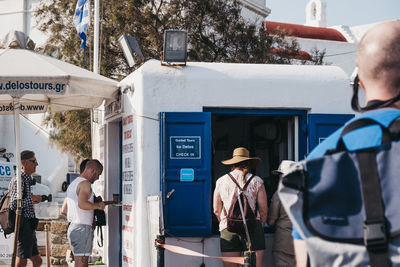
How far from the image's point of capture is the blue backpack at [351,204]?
2.00m

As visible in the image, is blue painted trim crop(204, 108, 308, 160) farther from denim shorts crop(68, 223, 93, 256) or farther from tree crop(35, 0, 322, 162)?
tree crop(35, 0, 322, 162)

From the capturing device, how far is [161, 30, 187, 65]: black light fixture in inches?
327

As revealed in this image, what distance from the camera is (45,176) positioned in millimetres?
38031

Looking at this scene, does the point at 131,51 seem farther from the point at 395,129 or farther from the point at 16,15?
the point at 16,15

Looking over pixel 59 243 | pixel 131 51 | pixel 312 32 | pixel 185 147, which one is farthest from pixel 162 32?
pixel 312 32

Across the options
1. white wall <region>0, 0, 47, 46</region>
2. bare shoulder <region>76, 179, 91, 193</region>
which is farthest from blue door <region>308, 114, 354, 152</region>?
white wall <region>0, 0, 47, 46</region>

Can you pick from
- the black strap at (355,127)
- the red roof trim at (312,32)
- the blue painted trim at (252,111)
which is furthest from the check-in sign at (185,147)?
the red roof trim at (312,32)

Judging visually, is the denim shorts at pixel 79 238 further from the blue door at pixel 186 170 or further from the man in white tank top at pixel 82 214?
the blue door at pixel 186 170

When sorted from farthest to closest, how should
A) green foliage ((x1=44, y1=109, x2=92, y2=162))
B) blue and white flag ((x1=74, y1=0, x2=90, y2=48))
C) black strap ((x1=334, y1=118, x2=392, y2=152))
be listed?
green foliage ((x1=44, y1=109, x2=92, y2=162)), blue and white flag ((x1=74, y1=0, x2=90, y2=48)), black strap ((x1=334, y1=118, x2=392, y2=152))

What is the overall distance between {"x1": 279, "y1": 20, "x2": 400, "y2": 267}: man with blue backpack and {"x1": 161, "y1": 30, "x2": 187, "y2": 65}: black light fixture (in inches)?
246

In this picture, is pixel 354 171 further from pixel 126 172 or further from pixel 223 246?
pixel 126 172

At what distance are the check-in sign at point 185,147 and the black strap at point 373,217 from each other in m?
6.13

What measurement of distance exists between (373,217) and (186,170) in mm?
6173

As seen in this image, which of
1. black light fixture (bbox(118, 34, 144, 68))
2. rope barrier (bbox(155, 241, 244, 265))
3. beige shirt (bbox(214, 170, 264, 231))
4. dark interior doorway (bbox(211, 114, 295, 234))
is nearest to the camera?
rope barrier (bbox(155, 241, 244, 265))
